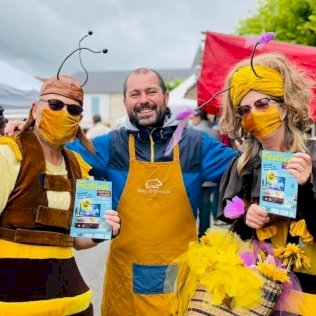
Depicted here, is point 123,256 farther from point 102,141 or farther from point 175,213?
point 102,141

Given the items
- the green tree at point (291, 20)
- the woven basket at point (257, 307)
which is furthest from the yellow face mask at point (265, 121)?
the green tree at point (291, 20)

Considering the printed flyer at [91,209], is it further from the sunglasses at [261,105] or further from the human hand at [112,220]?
the sunglasses at [261,105]

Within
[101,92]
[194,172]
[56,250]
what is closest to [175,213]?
[194,172]

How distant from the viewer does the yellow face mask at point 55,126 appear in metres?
2.34

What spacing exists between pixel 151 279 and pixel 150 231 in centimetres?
25

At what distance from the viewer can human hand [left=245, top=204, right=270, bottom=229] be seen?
6.44ft

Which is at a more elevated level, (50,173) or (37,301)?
(50,173)

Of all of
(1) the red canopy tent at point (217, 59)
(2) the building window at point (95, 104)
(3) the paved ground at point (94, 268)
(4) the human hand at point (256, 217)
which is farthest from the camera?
(2) the building window at point (95, 104)

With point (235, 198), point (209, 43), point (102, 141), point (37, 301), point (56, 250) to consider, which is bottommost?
point (37, 301)

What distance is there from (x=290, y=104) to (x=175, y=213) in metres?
0.95

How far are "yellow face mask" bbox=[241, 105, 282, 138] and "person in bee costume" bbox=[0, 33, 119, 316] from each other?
28.6 inches

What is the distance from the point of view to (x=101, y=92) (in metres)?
67.8

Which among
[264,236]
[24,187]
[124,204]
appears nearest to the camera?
[264,236]

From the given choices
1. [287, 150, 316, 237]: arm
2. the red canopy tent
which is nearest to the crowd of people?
[287, 150, 316, 237]: arm
